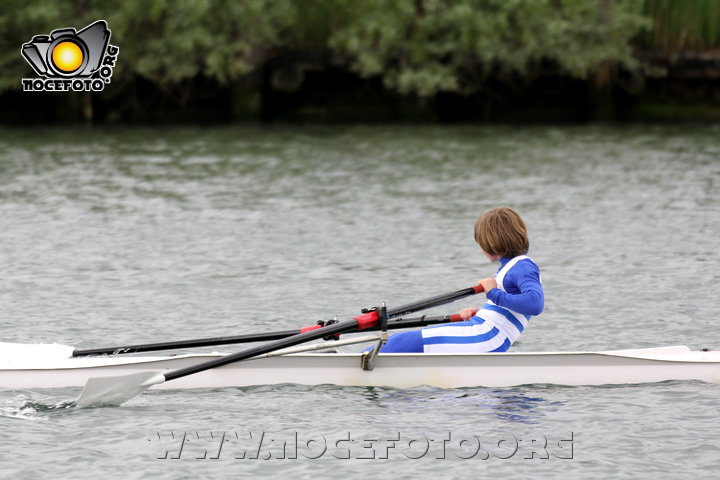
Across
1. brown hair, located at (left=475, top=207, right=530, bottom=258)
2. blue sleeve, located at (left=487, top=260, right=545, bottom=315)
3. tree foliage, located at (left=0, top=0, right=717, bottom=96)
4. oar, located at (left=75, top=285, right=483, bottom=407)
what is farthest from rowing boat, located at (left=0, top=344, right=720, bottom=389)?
tree foliage, located at (left=0, top=0, right=717, bottom=96)

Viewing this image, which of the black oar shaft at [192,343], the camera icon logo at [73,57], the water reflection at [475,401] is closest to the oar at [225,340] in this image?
the black oar shaft at [192,343]

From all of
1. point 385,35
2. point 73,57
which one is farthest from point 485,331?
point 73,57

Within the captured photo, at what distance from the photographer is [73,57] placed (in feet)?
107

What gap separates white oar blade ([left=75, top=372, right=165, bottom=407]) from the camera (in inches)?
357

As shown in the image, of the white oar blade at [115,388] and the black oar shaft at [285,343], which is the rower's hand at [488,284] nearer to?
the black oar shaft at [285,343]

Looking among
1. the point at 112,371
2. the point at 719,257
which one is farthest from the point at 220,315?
the point at 719,257

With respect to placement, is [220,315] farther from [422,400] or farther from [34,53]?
[34,53]

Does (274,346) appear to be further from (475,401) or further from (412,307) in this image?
(475,401)

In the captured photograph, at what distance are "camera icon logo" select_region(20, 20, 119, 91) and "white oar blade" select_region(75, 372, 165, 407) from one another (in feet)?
79.6

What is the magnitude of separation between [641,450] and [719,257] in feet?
25.6

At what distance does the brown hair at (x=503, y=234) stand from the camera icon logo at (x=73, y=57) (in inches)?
968

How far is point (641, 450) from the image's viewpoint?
8289mm

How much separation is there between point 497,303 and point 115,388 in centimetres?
279

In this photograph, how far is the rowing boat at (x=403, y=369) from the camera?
9.30 meters
